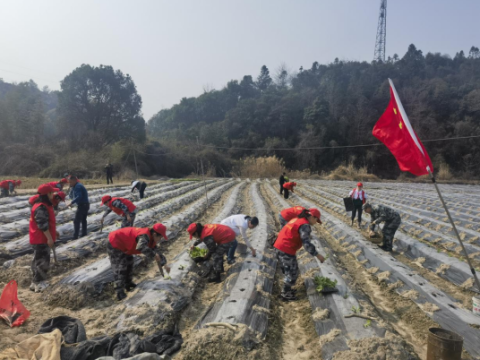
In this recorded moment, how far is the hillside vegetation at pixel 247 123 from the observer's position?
31250 millimetres

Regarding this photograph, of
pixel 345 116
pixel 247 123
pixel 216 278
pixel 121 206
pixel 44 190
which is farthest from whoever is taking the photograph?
pixel 247 123

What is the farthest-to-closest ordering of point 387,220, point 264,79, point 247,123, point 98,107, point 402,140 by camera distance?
point 264,79, point 247,123, point 98,107, point 387,220, point 402,140

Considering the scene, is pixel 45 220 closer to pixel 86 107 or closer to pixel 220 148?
pixel 86 107

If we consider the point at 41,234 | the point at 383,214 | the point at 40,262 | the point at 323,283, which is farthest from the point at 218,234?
the point at 383,214

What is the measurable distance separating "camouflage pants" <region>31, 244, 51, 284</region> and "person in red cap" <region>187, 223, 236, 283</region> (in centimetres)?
234

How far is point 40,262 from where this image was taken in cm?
490

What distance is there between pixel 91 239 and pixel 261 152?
124 feet

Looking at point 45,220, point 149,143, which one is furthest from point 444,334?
point 149,143

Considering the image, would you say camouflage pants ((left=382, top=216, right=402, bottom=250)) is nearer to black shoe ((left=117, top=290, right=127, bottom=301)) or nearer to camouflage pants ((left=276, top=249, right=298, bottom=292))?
camouflage pants ((left=276, top=249, right=298, bottom=292))

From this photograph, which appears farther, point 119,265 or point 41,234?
point 41,234

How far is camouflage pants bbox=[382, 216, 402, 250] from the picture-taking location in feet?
21.2

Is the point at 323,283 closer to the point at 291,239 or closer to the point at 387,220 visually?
the point at 291,239

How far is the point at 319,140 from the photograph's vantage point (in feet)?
137

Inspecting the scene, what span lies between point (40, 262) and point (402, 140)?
5585 millimetres
